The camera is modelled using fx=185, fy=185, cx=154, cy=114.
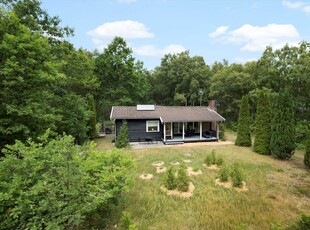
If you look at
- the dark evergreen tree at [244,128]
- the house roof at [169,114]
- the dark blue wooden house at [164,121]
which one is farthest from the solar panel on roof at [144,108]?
the dark evergreen tree at [244,128]

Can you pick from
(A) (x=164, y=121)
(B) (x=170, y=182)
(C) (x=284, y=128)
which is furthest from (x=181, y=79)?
(B) (x=170, y=182)

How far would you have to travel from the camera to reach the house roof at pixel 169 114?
15.9m

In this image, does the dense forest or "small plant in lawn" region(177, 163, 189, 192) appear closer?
"small plant in lawn" region(177, 163, 189, 192)

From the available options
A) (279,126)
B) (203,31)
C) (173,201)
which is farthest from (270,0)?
(173,201)

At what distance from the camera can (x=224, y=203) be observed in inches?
252

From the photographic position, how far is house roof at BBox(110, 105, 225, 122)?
15.9m

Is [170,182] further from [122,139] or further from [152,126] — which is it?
[152,126]

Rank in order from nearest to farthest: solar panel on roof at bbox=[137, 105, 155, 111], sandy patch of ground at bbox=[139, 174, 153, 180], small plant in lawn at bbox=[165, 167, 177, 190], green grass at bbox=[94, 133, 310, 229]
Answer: green grass at bbox=[94, 133, 310, 229] < small plant in lawn at bbox=[165, 167, 177, 190] < sandy patch of ground at bbox=[139, 174, 153, 180] < solar panel on roof at bbox=[137, 105, 155, 111]

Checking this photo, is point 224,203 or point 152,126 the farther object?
point 152,126

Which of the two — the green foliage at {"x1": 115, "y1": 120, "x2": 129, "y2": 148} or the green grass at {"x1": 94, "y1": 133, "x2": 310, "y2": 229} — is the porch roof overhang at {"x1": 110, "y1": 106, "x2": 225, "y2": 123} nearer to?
the green foliage at {"x1": 115, "y1": 120, "x2": 129, "y2": 148}

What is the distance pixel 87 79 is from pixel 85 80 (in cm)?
124

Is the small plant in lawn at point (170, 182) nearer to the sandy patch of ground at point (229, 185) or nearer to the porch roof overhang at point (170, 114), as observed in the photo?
the sandy patch of ground at point (229, 185)

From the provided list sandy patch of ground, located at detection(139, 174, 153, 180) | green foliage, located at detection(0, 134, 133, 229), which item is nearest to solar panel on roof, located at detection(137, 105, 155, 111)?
sandy patch of ground, located at detection(139, 174, 153, 180)

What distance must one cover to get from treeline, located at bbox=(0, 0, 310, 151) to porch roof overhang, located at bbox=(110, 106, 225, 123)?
108 inches
